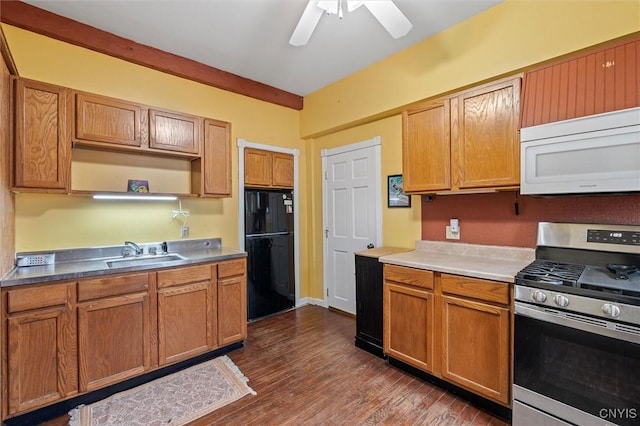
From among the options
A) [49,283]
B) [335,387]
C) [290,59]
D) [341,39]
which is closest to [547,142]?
[341,39]

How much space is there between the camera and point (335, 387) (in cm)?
224

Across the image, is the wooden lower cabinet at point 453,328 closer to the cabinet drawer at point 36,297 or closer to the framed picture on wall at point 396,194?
the framed picture on wall at point 396,194

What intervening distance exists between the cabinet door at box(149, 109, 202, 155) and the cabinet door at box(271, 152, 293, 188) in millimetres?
1145

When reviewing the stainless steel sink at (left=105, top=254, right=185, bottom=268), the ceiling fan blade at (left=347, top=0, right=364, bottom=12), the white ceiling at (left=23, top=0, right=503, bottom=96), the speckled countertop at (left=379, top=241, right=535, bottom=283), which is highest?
the white ceiling at (left=23, top=0, right=503, bottom=96)

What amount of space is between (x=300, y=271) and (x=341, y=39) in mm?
2876

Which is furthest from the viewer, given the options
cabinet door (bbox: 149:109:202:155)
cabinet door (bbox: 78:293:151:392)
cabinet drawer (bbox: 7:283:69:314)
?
cabinet door (bbox: 149:109:202:155)

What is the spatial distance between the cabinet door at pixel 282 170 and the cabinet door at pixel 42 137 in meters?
2.11

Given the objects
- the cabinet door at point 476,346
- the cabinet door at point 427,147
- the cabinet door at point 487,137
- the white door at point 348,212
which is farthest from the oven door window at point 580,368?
the white door at point 348,212

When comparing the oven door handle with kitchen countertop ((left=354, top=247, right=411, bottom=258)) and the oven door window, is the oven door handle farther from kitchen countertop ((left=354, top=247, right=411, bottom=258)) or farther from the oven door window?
kitchen countertop ((left=354, top=247, right=411, bottom=258))

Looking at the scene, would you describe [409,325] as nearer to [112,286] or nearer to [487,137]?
[487,137]

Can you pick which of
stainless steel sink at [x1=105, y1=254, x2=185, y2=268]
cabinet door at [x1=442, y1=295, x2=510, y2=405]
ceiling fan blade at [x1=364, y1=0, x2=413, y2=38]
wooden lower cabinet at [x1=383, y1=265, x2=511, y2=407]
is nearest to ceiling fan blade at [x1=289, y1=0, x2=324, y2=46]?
ceiling fan blade at [x1=364, y1=0, x2=413, y2=38]

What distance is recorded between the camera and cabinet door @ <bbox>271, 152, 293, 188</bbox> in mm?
3889

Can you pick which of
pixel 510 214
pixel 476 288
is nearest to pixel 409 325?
pixel 476 288

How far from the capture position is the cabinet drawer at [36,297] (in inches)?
71.2
